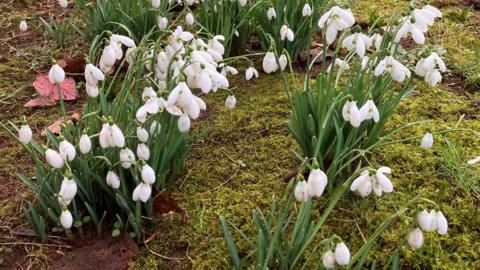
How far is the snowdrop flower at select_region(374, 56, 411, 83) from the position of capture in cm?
200

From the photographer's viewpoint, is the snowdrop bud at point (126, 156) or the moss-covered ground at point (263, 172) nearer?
the snowdrop bud at point (126, 156)

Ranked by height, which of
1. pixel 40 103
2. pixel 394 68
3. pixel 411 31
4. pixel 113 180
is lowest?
pixel 40 103

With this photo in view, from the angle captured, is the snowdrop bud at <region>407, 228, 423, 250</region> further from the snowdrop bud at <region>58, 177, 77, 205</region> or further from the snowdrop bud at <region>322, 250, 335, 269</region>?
the snowdrop bud at <region>58, 177, 77, 205</region>

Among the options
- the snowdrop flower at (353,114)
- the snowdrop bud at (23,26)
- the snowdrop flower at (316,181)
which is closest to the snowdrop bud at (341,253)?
the snowdrop flower at (316,181)

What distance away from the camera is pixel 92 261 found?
6.42 ft

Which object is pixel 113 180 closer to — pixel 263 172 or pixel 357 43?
pixel 263 172

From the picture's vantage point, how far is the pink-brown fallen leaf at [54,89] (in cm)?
294

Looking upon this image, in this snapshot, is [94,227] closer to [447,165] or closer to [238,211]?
[238,211]

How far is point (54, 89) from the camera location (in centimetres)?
298

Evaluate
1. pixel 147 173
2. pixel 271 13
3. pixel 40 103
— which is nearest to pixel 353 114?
pixel 147 173

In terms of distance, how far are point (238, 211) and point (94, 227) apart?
529 mm

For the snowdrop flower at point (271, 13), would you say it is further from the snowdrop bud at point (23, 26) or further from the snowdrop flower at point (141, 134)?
the snowdrop bud at point (23, 26)

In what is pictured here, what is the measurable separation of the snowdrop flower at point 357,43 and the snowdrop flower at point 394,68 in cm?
8

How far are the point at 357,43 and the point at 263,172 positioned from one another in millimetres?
685
